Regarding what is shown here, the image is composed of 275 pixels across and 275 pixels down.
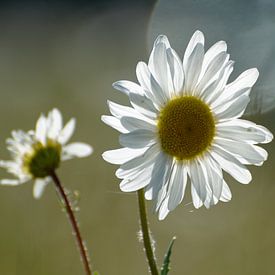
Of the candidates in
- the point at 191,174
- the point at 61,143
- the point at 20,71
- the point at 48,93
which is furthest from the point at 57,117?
the point at 20,71

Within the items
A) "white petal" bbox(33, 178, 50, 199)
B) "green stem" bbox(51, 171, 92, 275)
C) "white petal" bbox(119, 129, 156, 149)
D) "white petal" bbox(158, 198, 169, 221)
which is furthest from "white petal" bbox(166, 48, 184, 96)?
"white petal" bbox(33, 178, 50, 199)

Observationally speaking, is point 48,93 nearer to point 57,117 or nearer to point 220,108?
point 57,117

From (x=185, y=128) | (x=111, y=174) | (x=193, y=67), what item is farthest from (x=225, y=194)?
(x=111, y=174)

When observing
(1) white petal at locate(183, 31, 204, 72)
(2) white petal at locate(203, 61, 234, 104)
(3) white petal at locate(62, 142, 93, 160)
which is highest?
(3) white petal at locate(62, 142, 93, 160)

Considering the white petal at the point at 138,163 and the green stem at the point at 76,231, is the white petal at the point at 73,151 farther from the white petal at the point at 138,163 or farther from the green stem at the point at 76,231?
the white petal at the point at 138,163

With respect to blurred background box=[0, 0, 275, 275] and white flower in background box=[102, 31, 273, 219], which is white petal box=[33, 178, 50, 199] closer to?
blurred background box=[0, 0, 275, 275]

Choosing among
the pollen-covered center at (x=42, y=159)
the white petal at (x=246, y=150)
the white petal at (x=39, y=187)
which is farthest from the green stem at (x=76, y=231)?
the white petal at (x=246, y=150)

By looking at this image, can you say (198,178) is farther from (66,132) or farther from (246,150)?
(66,132)
